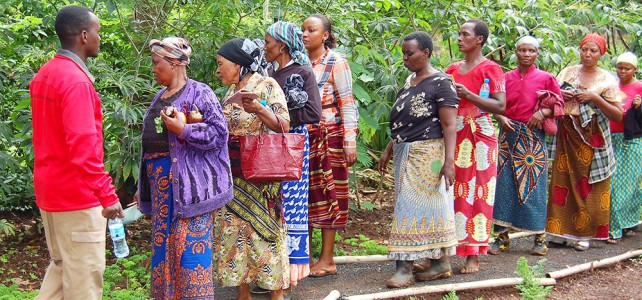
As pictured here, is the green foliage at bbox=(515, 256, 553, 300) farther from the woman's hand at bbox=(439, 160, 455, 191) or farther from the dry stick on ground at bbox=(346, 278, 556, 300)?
the woman's hand at bbox=(439, 160, 455, 191)

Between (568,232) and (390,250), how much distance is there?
2513 millimetres

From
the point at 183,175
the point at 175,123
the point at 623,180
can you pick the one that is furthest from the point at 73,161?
the point at 623,180

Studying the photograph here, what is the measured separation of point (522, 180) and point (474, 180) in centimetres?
83

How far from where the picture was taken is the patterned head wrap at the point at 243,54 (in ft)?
16.1

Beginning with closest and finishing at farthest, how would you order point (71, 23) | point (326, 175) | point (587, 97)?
point (71, 23), point (326, 175), point (587, 97)

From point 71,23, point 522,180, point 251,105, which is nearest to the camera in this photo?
point 71,23

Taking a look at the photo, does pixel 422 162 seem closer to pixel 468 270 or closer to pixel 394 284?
pixel 394 284

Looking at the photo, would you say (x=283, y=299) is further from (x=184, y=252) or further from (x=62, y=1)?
(x=62, y=1)

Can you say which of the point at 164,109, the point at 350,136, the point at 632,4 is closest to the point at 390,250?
the point at 350,136

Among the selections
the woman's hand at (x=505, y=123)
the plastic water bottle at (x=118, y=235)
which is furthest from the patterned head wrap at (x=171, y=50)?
the woman's hand at (x=505, y=123)

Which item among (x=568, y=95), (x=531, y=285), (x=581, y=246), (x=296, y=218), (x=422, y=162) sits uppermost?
(x=568, y=95)

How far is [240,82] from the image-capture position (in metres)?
→ 5.01

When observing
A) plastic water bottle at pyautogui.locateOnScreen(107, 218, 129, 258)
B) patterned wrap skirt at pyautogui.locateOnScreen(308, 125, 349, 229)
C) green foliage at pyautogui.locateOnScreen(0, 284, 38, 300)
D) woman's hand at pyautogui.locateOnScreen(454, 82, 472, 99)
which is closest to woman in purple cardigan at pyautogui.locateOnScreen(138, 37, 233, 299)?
plastic water bottle at pyautogui.locateOnScreen(107, 218, 129, 258)

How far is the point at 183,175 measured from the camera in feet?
14.8
